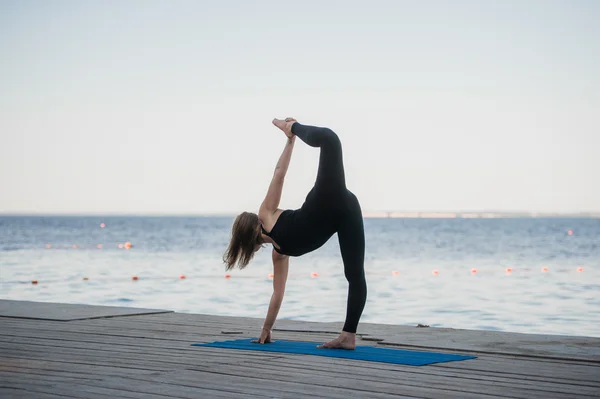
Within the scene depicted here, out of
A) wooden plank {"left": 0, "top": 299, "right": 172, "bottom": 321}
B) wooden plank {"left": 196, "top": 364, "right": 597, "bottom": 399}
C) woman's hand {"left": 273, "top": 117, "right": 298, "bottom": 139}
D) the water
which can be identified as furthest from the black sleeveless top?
the water

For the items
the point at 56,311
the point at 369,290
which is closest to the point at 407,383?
the point at 56,311

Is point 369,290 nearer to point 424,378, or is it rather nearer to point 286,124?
point 286,124

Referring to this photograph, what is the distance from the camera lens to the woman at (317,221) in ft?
15.4

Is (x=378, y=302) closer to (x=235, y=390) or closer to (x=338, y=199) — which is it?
(x=338, y=199)

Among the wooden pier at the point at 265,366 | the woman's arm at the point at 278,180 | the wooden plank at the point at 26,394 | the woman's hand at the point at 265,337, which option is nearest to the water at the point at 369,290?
the wooden pier at the point at 265,366

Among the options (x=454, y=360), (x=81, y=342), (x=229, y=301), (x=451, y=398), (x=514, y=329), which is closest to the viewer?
(x=451, y=398)

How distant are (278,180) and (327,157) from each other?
1.13 ft

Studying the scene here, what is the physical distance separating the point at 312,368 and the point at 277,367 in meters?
0.19

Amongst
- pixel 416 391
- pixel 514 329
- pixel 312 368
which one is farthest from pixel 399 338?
pixel 514 329

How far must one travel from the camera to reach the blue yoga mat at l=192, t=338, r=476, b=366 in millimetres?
4512

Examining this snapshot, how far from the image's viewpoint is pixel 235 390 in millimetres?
3605

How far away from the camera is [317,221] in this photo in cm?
478

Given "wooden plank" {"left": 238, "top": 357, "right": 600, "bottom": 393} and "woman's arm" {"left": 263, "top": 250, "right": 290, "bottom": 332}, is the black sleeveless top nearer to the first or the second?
"woman's arm" {"left": 263, "top": 250, "right": 290, "bottom": 332}

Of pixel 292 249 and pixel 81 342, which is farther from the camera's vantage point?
pixel 81 342
